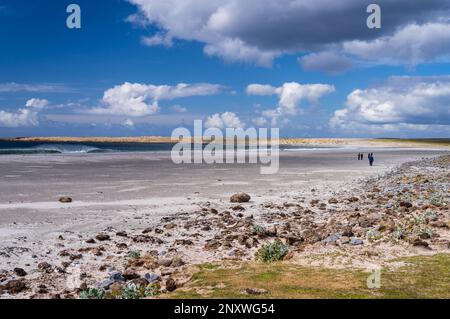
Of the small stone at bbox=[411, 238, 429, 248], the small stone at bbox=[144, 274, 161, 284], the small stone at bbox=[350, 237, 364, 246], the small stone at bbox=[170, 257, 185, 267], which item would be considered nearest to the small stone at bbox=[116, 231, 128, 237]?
the small stone at bbox=[170, 257, 185, 267]

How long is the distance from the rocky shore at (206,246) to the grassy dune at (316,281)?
61 cm

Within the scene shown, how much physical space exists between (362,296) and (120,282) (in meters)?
4.63

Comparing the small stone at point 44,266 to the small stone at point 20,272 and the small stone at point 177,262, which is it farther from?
the small stone at point 177,262

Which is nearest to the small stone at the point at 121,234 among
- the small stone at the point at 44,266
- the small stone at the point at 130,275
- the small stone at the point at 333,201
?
the small stone at the point at 44,266

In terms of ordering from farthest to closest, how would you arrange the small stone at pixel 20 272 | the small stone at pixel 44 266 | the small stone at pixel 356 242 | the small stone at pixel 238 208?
1. the small stone at pixel 238 208
2. the small stone at pixel 356 242
3. the small stone at pixel 44 266
4. the small stone at pixel 20 272

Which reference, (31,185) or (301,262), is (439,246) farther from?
(31,185)

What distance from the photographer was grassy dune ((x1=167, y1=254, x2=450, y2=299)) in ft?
24.1

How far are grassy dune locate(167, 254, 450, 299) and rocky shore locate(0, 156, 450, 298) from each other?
2.00ft

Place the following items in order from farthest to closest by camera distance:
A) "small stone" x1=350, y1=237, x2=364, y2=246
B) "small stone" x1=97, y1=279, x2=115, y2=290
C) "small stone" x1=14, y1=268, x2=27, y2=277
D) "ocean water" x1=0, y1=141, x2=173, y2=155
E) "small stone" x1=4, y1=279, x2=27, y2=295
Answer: "ocean water" x1=0, y1=141, x2=173, y2=155
"small stone" x1=350, y1=237, x2=364, y2=246
"small stone" x1=14, y1=268, x2=27, y2=277
"small stone" x1=97, y1=279, x2=115, y2=290
"small stone" x1=4, y1=279, x2=27, y2=295

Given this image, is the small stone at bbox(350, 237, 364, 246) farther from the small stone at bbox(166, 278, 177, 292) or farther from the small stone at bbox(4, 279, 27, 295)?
the small stone at bbox(4, 279, 27, 295)

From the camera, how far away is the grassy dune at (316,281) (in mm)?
7340

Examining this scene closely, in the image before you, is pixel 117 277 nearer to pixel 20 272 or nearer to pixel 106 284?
pixel 106 284

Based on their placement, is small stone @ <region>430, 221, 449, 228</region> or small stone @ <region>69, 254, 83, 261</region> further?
small stone @ <region>430, 221, 449, 228</region>

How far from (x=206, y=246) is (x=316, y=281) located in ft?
14.3
